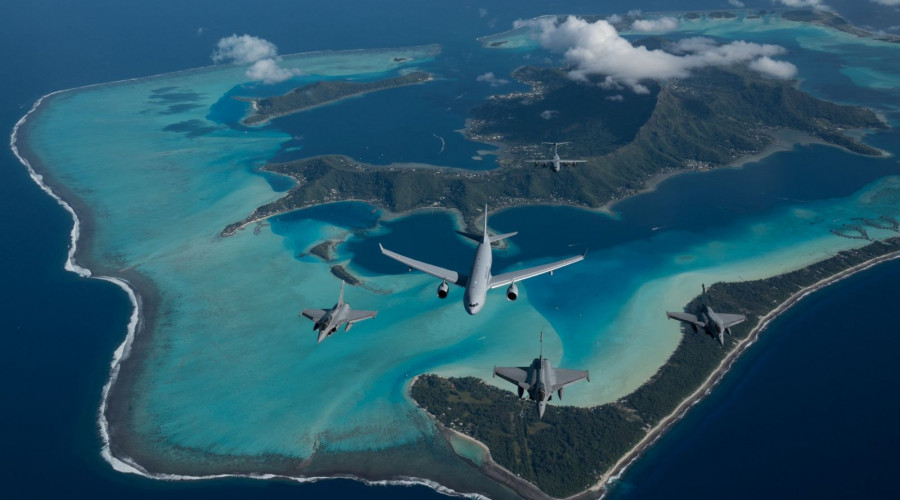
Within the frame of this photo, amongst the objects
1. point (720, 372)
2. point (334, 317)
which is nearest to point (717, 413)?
point (720, 372)

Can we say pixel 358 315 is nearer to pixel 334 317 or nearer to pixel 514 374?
pixel 334 317

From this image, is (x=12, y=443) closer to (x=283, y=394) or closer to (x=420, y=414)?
(x=283, y=394)

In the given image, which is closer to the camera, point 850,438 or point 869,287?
point 850,438

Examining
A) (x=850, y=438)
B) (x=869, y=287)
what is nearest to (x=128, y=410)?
(x=850, y=438)

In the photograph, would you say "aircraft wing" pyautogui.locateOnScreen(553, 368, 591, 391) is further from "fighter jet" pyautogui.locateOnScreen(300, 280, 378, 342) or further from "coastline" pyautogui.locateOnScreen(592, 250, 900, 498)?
"coastline" pyautogui.locateOnScreen(592, 250, 900, 498)

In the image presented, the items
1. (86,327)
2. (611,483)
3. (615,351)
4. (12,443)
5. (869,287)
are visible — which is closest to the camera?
(611,483)

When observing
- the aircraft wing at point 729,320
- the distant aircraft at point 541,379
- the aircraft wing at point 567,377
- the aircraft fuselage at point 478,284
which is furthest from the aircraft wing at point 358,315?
the aircraft wing at point 729,320

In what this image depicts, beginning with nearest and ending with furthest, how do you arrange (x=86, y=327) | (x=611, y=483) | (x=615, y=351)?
(x=611, y=483), (x=615, y=351), (x=86, y=327)
